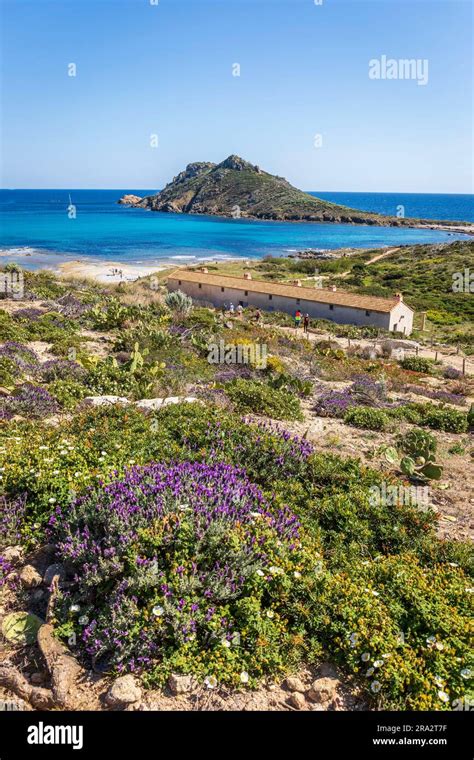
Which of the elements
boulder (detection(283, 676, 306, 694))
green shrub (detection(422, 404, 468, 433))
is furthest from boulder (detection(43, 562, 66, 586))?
green shrub (detection(422, 404, 468, 433))

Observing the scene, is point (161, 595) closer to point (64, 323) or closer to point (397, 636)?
point (397, 636)

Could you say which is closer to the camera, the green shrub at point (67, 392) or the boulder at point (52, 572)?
the boulder at point (52, 572)

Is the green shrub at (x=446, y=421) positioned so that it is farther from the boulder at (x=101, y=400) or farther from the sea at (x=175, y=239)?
the sea at (x=175, y=239)

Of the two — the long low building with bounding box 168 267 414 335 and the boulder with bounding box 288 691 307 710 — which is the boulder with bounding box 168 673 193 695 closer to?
the boulder with bounding box 288 691 307 710

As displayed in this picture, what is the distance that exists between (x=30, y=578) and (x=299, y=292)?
3701 cm

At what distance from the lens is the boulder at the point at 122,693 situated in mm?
3662

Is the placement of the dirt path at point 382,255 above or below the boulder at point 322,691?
above

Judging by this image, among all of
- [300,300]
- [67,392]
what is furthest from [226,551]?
[300,300]

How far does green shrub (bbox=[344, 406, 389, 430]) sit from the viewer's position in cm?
1090

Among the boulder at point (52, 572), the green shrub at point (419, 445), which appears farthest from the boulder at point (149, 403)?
the green shrub at point (419, 445)

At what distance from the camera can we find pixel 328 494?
22.1ft

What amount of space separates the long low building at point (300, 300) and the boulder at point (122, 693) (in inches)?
1326

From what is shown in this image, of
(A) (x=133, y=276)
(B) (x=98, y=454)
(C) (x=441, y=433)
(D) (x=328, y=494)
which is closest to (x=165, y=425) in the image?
(B) (x=98, y=454)
